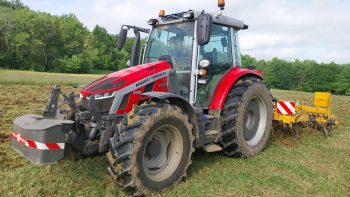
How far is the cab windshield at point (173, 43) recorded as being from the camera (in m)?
5.30

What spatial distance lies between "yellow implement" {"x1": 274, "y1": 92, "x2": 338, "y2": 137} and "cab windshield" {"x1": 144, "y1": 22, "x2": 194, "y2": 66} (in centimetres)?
292

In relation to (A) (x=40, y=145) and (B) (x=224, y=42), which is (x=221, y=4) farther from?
(A) (x=40, y=145)

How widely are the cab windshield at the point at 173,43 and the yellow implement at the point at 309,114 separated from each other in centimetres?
292

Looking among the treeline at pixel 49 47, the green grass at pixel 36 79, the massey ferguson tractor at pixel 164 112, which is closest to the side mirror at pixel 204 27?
the massey ferguson tractor at pixel 164 112

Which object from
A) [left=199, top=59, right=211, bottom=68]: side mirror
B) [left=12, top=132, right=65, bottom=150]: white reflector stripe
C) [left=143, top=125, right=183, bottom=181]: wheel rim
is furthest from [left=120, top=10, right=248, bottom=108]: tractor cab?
[left=12, top=132, right=65, bottom=150]: white reflector stripe

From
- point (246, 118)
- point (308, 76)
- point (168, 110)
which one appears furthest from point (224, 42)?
point (308, 76)

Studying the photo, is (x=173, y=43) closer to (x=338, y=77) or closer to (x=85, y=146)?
(x=85, y=146)

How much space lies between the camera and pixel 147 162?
440cm

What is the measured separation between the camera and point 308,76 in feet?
212

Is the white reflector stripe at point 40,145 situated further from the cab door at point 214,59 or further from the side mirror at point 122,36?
the side mirror at point 122,36

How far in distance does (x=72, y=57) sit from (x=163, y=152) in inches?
2329

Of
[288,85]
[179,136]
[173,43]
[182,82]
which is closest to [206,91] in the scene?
[182,82]

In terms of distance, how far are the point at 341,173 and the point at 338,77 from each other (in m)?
59.8

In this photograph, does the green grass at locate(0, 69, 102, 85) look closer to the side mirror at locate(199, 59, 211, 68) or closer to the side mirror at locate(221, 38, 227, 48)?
the side mirror at locate(221, 38, 227, 48)
